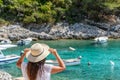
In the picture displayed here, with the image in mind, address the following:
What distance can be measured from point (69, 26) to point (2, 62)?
23046 mm

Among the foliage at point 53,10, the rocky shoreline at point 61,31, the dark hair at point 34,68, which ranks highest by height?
the dark hair at point 34,68

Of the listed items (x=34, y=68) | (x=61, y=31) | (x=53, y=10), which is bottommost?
(x=61, y=31)

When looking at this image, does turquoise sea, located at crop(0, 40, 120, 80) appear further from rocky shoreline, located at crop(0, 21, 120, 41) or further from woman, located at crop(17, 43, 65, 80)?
woman, located at crop(17, 43, 65, 80)

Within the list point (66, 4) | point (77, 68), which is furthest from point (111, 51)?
point (66, 4)

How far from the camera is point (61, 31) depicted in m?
47.2

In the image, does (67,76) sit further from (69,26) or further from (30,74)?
(69,26)

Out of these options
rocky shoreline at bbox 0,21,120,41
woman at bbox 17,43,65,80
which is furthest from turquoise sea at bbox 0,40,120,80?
woman at bbox 17,43,65,80

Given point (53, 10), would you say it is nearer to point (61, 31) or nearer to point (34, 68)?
point (61, 31)

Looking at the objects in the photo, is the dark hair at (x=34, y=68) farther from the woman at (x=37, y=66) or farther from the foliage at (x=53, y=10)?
the foliage at (x=53, y=10)

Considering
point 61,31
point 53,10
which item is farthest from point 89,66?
point 53,10

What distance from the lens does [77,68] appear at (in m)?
24.8

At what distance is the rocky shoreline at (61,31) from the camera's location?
4638cm

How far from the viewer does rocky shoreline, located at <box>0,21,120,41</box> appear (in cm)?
4638

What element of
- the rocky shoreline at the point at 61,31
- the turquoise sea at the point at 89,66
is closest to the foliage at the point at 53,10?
the rocky shoreline at the point at 61,31
